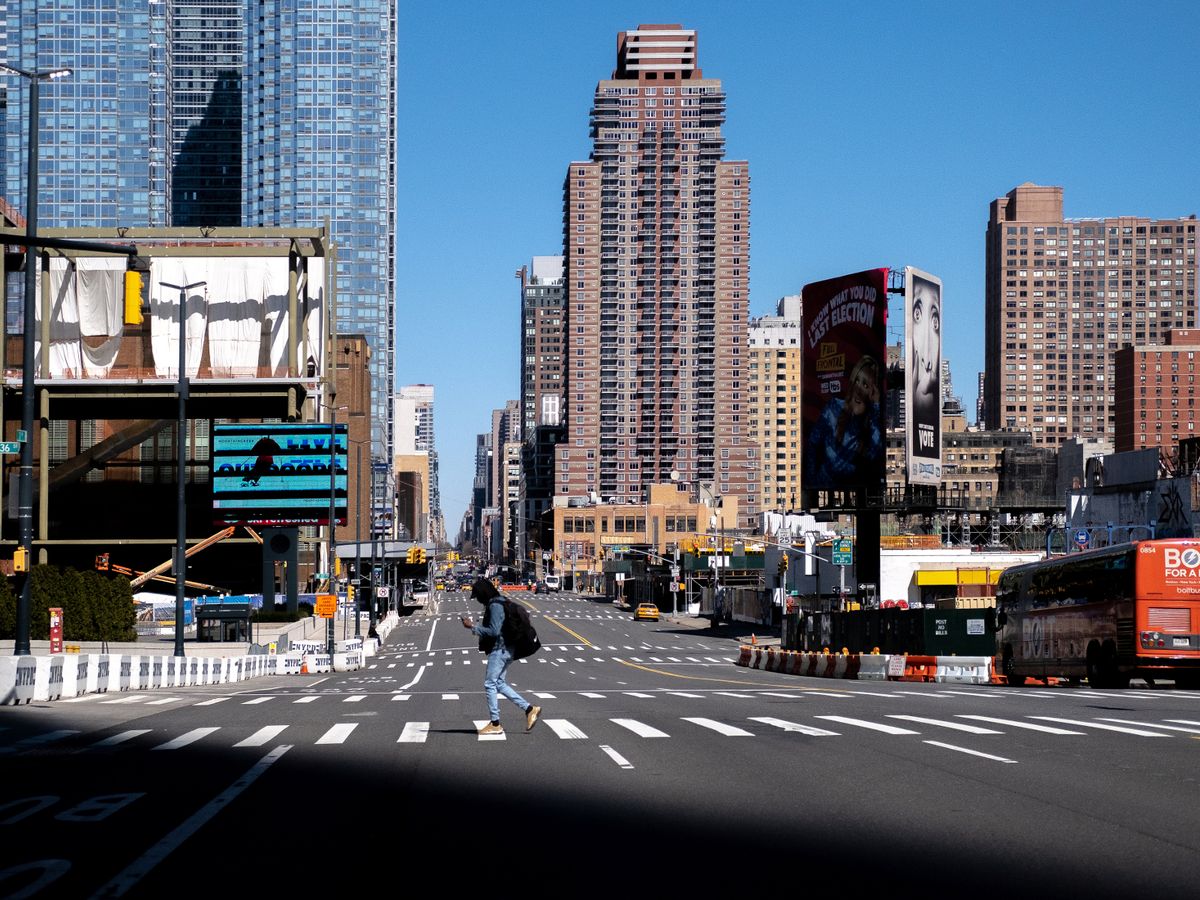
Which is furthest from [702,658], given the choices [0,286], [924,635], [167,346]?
[0,286]

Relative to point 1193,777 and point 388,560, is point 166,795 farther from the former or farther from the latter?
point 388,560

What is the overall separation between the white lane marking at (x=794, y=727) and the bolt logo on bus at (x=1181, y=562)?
1430cm

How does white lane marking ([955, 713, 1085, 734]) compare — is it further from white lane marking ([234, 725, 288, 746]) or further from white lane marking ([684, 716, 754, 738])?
white lane marking ([234, 725, 288, 746])

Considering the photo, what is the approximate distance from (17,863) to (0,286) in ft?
288

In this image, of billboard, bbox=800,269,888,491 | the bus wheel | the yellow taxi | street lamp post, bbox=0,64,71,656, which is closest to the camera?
street lamp post, bbox=0,64,71,656

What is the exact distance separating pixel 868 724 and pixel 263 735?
25.9 ft

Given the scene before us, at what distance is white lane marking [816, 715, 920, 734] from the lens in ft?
59.0

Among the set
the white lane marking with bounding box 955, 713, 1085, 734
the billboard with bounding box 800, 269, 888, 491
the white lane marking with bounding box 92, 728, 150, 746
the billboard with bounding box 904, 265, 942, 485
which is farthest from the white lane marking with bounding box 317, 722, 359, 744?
the billboard with bounding box 800, 269, 888, 491

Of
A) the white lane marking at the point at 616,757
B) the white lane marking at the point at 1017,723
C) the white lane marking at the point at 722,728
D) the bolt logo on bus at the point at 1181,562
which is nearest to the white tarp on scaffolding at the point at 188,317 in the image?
the bolt logo on bus at the point at 1181,562

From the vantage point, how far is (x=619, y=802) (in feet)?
39.4

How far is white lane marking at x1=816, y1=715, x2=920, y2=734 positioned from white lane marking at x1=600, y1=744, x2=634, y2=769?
146 inches

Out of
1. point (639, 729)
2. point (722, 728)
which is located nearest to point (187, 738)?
point (639, 729)

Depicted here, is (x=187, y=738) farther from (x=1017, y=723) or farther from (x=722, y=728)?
(x=1017, y=723)

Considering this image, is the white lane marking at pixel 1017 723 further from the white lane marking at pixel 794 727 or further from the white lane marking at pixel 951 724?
the white lane marking at pixel 794 727
